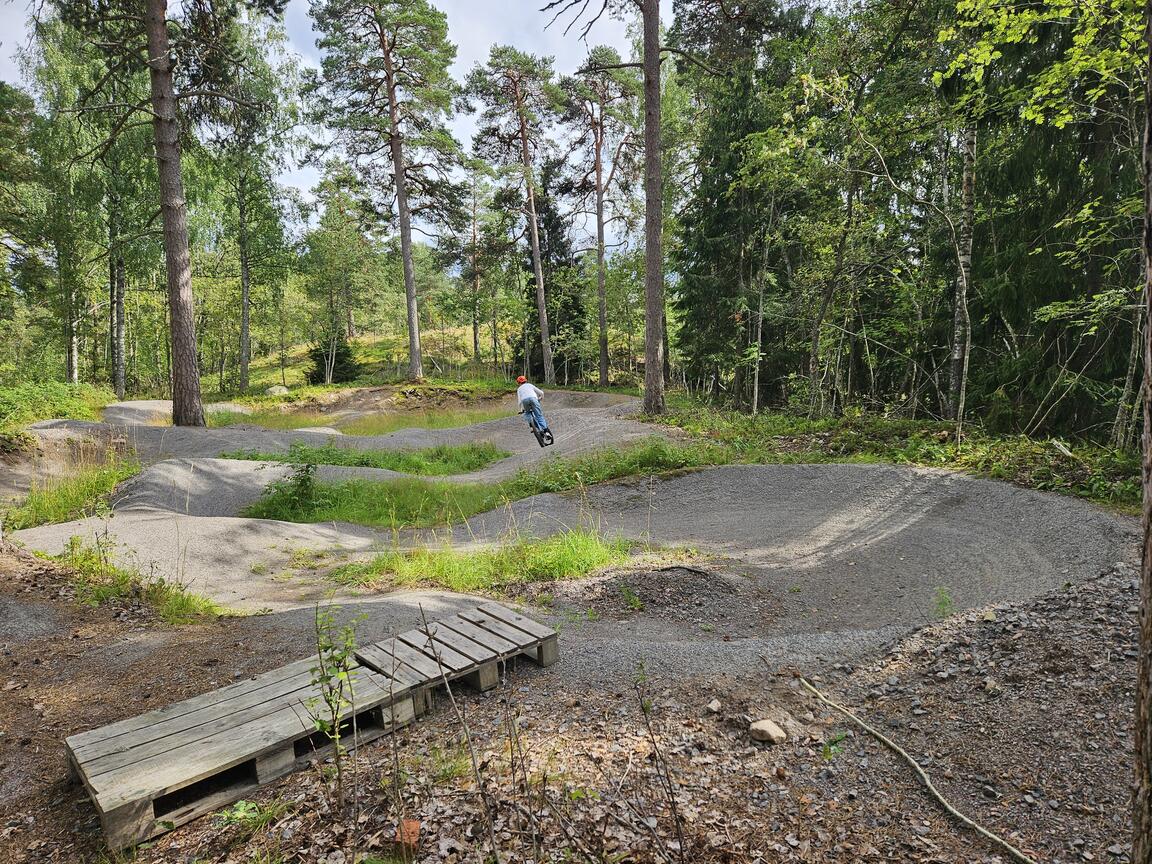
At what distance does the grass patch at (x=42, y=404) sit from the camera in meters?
11.7

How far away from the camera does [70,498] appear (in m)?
7.80

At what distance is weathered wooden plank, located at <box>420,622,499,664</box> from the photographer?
11.1 ft

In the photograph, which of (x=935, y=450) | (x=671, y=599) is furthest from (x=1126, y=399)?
(x=671, y=599)

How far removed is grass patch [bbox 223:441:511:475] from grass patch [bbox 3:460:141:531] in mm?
2231

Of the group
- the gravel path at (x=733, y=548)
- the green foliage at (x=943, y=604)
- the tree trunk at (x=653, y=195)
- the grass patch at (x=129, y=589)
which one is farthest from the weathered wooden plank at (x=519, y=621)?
the tree trunk at (x=653, y=195)

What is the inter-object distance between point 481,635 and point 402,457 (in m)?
9.47

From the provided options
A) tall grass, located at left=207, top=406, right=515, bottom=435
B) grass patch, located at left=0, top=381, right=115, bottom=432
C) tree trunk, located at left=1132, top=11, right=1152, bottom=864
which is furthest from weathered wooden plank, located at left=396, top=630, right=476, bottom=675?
tall grass, located at left=207, top=406, right=515, bottom=435

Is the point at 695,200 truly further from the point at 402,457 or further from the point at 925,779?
the point at 925,779

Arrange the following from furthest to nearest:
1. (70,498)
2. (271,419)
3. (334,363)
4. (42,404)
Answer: (334,363) → (271,419) → (42,404) → (70,498)

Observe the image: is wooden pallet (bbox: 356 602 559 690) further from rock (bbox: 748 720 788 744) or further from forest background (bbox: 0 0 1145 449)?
forest background (bbox: 0 0 1145 449)

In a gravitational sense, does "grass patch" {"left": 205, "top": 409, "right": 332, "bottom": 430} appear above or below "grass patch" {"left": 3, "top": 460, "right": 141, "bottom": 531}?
above

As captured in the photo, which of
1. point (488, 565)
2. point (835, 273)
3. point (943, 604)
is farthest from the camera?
point (835, 273)

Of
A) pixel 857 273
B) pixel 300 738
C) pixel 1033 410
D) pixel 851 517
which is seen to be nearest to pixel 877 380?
pixel 857 273

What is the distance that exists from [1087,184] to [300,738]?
1113 cm
